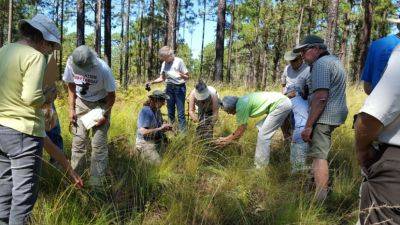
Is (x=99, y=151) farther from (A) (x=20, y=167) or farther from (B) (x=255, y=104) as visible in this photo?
(B) (x=255, y=104)

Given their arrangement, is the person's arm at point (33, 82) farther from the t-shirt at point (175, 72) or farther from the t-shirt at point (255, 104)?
the t-shirt at point (175, 72)

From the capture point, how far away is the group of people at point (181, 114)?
2111 mm

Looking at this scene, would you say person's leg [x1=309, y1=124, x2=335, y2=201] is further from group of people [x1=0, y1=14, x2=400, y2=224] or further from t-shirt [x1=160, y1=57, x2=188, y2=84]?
t-shirt [x1=160, y1=57, x2=188, y2=84]

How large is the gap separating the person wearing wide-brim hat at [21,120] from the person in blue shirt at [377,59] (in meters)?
2.67

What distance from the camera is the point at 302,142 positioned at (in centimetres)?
499

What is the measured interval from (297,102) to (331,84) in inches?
44.9

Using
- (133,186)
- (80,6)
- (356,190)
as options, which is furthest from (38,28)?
(80,6)

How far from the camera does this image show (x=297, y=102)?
564cm

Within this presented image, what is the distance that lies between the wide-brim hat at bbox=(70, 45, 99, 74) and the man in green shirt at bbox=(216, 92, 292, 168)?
66.3 inches

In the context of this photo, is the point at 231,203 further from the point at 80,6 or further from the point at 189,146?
the point at 80,6

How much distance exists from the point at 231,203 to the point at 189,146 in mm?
959

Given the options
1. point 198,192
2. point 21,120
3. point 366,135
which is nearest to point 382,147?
→ point 366,135

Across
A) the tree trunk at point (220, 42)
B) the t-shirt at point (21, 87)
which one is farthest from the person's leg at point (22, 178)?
the tree trunk at point (220, 42)

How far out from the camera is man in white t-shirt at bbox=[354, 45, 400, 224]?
1.98 metres
